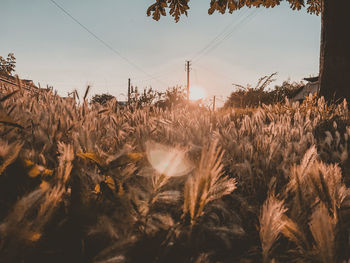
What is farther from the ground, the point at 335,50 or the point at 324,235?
the point at 335,50

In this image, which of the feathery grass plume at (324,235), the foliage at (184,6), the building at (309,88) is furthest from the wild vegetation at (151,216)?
the building at (309,88)

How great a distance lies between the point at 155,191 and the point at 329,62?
18.6 feet

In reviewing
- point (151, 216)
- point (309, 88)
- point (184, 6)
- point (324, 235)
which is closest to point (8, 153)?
point (151, 216)

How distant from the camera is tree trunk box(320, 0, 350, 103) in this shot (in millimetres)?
4637

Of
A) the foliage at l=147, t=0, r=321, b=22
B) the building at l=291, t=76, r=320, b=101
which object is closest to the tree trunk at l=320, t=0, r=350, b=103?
the foliage at l=147, t=0, r=321, b=22

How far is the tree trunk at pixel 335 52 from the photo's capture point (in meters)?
4.64

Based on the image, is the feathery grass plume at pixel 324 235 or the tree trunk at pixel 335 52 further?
the tree trunk at pixel 335 52

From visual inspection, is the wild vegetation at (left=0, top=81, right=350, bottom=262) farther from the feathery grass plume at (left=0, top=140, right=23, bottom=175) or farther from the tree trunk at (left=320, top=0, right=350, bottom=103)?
the tree trunk at (left=320, top=0, right=350, bottom=103)

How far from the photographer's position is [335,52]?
4.77 m

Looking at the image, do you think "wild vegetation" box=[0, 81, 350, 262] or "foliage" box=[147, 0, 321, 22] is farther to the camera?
"foliage" box=[147, 0, 321, 22]

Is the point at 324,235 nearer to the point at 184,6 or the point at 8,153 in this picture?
the point at 8,153

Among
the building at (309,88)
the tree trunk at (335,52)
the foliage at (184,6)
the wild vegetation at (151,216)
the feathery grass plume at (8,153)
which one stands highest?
the building at (309,88)

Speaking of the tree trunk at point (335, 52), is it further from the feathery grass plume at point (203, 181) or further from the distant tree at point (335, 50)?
the feathery grass plume at point (203, 181)

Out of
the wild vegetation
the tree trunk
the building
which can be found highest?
the building
